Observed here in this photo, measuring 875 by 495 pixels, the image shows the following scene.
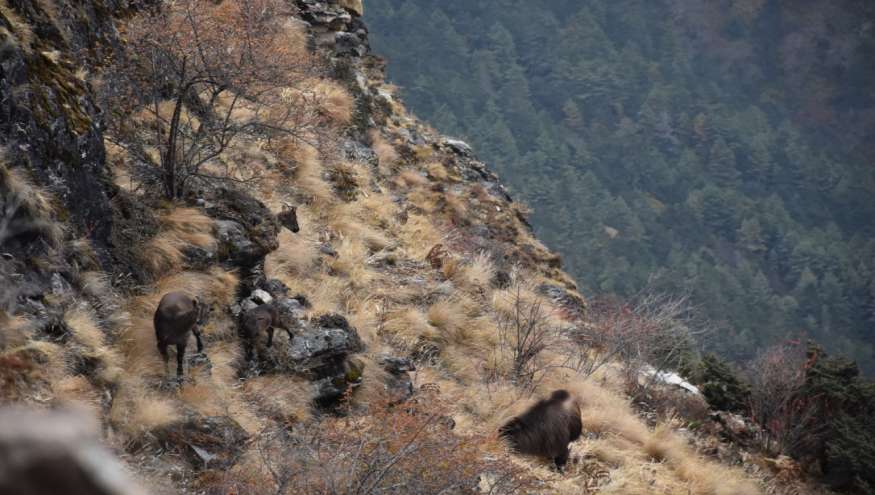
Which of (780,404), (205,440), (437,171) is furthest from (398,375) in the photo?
(780,404)

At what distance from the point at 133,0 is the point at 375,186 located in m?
4.70

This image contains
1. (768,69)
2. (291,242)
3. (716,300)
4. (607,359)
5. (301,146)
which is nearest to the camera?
(291,242)

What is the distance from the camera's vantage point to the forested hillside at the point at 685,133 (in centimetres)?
8581

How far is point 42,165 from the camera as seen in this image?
189 inches

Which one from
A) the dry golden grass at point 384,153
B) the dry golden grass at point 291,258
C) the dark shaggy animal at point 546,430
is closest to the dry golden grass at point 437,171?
the dry golden grass at point 384,153

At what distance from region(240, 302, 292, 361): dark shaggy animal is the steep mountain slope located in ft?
0.29

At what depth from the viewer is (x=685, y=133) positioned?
117688mm

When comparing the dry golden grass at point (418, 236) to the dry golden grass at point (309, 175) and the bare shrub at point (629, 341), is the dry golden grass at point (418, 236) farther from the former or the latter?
the bare shrub at point (629, 341)

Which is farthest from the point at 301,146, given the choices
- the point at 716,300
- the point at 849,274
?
the point at 849,274

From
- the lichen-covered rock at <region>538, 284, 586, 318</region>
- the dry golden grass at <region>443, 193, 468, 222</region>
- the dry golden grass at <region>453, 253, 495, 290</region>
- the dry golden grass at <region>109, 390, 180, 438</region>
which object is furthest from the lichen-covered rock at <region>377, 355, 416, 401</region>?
the dry golden grass at <region>443, 193, 468, 222</region>

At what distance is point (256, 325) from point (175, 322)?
95 cm

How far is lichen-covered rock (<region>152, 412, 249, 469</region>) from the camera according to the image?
434cm

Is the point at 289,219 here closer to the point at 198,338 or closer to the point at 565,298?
the point at 198,338

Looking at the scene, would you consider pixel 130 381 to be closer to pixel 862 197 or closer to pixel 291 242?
pixel 291 242
